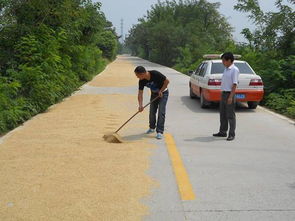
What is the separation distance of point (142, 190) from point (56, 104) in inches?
338

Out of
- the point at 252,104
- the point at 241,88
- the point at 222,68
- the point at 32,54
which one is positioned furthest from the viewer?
the point at 222,68

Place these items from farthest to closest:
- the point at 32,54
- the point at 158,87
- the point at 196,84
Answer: the point at 196,84 < the point at 32,54 < the point at 158,87

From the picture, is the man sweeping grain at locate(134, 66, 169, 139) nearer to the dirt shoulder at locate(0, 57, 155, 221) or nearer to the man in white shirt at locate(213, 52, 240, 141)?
the dirt shoulder at locate(0, 57, 155, 221)

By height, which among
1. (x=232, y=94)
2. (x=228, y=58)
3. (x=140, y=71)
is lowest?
(x=232, y=94)

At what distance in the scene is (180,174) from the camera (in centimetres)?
557

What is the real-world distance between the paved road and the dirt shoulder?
271mm

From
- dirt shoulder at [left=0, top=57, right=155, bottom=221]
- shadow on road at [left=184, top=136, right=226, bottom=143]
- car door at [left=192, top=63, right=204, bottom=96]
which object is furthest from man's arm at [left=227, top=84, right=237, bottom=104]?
car door at [left=192, top=63, right=204, bottom=96]

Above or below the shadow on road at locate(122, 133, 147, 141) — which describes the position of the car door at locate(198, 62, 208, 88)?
above

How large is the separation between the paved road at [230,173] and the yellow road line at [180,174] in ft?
→ 0.20

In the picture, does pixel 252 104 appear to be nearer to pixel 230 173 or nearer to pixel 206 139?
pixel 206 139

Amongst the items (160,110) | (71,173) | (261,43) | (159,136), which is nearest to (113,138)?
(159,136)

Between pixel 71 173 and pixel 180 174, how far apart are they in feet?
4.71

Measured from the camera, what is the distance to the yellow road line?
4.77 meters

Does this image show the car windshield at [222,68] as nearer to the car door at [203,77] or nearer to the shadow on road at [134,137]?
the car door at [203,77]
